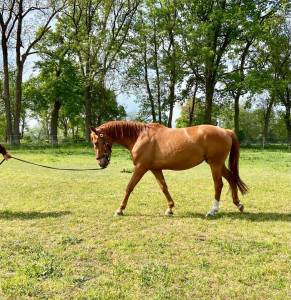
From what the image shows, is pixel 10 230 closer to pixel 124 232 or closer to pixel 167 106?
pixel 124 232

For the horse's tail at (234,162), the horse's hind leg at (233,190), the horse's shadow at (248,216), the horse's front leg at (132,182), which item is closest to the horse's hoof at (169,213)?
the horse's shadow at (248,216)

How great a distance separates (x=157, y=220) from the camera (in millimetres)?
8250

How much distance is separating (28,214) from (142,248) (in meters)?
3.65

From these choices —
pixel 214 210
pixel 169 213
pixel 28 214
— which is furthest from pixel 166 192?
pixel 28 214

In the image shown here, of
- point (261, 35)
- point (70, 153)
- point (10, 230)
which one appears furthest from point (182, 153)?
point (261, 35)

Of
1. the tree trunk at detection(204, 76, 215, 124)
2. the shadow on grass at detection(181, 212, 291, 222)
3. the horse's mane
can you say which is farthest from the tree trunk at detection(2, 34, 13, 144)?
the shadow on grass at detection(181, 212, 291, 222)

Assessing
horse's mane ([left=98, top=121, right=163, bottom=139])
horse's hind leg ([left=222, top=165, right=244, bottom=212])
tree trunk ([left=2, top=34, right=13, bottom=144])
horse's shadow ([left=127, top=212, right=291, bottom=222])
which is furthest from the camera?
tree trunk ([left=2, top=34, right=13, bottom=144])

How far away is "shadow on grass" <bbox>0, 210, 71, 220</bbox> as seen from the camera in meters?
8.55

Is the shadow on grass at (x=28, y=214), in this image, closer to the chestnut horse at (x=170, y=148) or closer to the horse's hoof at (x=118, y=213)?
the horse's hoof at (x=118, y=213)

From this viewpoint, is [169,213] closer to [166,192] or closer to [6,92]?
[166,192]

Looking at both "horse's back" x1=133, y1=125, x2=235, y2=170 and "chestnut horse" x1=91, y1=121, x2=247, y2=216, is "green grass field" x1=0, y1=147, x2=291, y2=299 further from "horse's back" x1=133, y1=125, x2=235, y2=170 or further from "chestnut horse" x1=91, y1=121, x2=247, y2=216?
"horse's back" x1=133, y1=125, x2=235, y2=170

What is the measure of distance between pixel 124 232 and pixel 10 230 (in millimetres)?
2052

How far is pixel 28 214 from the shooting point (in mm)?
8906

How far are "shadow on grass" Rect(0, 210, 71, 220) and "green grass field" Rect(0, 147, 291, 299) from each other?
2cm
